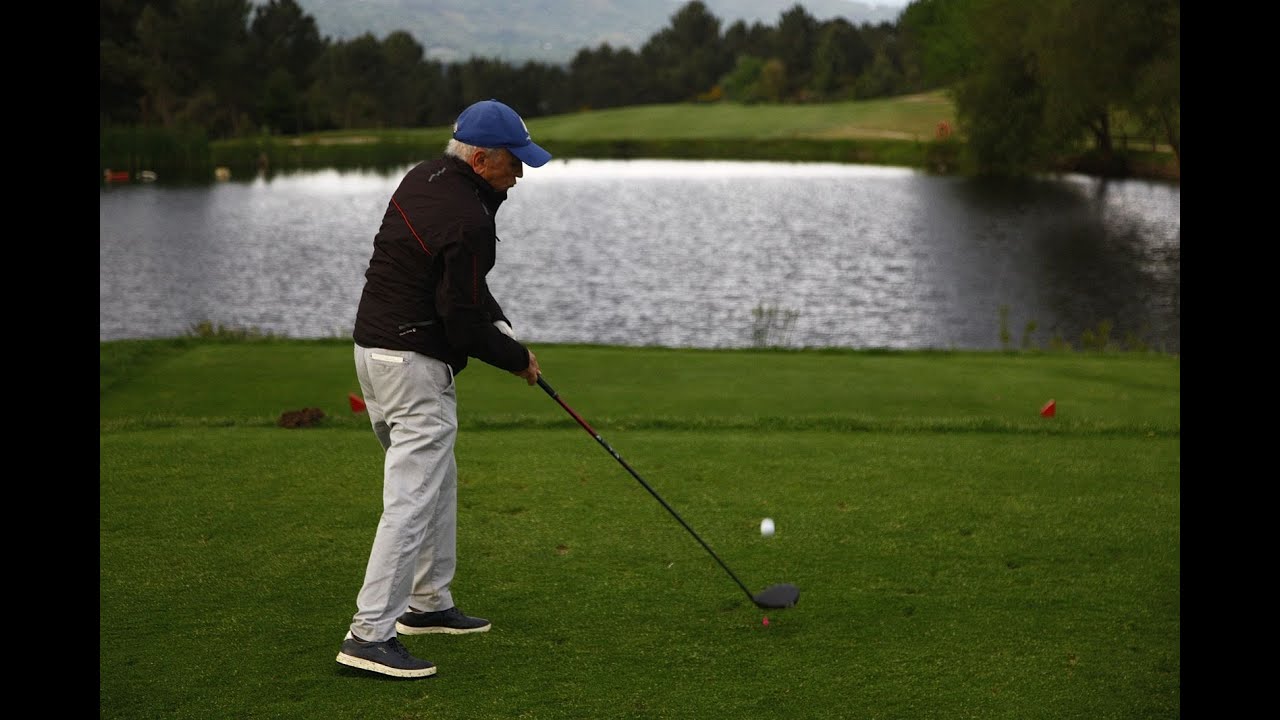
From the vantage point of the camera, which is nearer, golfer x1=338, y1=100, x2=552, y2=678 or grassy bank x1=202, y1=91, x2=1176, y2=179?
golfer x1=338, y1=100, x2=552, y2=678

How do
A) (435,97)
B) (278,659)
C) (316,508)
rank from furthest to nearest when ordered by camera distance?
(435,97), (316,508), (278,659)

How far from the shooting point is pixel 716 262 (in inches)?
1221

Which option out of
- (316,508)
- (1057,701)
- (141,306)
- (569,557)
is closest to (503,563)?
(569,557)

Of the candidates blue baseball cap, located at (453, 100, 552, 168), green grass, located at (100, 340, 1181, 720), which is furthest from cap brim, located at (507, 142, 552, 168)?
green grass, located at (100, 340, 1181, 720)

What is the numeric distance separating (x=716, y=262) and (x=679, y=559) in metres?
25.6

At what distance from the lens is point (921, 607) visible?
200 inches

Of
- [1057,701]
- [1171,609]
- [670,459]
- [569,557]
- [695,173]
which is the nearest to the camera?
[1057,701]

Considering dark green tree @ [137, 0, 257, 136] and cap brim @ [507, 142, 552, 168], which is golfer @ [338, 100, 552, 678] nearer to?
cap brim @ [507, 142, 552, 168]

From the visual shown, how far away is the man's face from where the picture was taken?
455cm

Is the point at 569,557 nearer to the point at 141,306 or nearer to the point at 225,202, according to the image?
the point at 141,306

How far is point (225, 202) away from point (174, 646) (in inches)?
1673

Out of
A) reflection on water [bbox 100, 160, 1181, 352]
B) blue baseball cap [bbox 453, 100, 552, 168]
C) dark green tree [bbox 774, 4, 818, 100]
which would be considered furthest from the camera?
dark green tree [bbox 774, 4, 818, 100]

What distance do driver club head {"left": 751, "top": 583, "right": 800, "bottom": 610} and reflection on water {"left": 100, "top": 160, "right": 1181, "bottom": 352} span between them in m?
13.5
